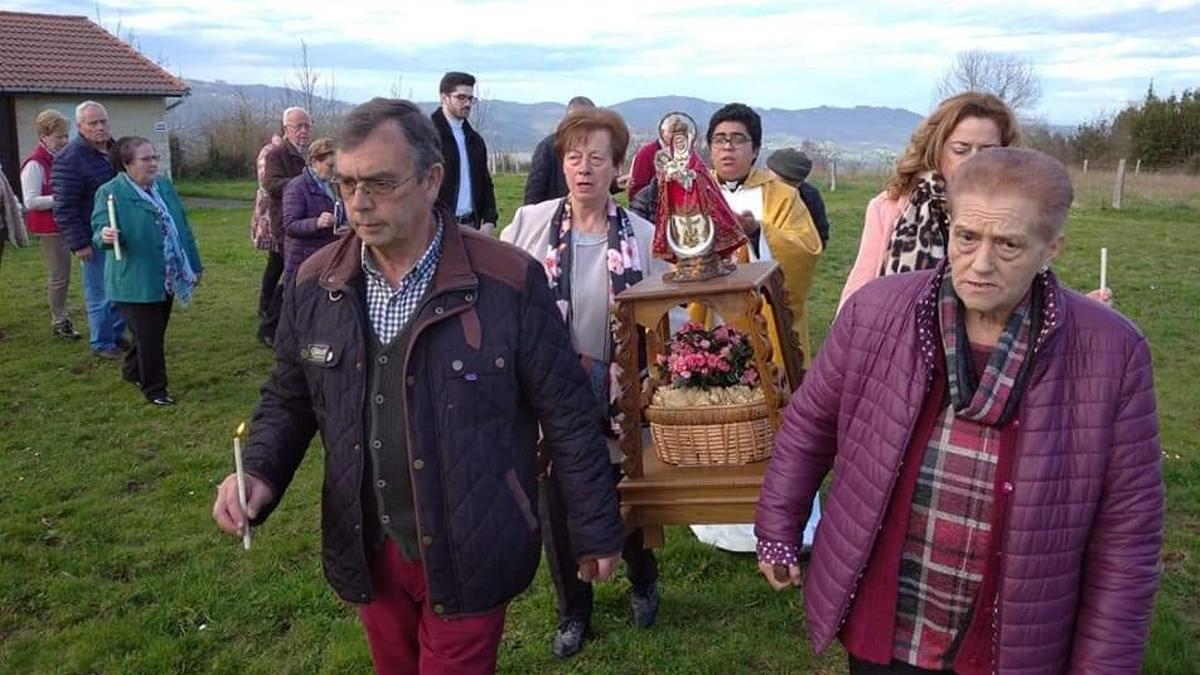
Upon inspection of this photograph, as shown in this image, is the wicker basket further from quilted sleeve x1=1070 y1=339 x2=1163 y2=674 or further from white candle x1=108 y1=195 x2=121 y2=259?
white candle x1=108 y1=195 x2=121 y2=259

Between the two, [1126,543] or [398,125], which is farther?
[398,125]

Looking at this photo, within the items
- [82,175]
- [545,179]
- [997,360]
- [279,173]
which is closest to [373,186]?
[997,360]

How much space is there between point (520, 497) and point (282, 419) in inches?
26.0

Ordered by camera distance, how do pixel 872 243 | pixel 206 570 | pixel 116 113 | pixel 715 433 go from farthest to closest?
1. pixel 116 113
2. pixel 206 570
3. pixel 872 243
4. pixel 715 433

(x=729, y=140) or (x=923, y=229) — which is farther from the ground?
(x=729, y=140)

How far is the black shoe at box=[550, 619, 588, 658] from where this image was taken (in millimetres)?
4035

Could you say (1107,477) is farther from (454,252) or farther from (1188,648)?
(1188,648)

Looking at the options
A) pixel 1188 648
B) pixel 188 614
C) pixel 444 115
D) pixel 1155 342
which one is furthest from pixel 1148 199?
pixel 188 614

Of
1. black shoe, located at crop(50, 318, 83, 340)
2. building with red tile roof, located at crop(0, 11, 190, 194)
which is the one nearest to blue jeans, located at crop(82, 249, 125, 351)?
black shoe, located at crop(50, 318, 83, 340)

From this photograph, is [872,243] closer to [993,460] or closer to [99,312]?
[993,460]

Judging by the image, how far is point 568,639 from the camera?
13.3ft

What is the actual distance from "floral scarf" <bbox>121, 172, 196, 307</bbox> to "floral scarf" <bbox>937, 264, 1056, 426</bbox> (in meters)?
6.06

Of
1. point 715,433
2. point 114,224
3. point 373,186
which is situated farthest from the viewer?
point 114,224

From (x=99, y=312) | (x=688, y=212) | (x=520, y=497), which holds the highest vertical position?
(x=688, y=212)
